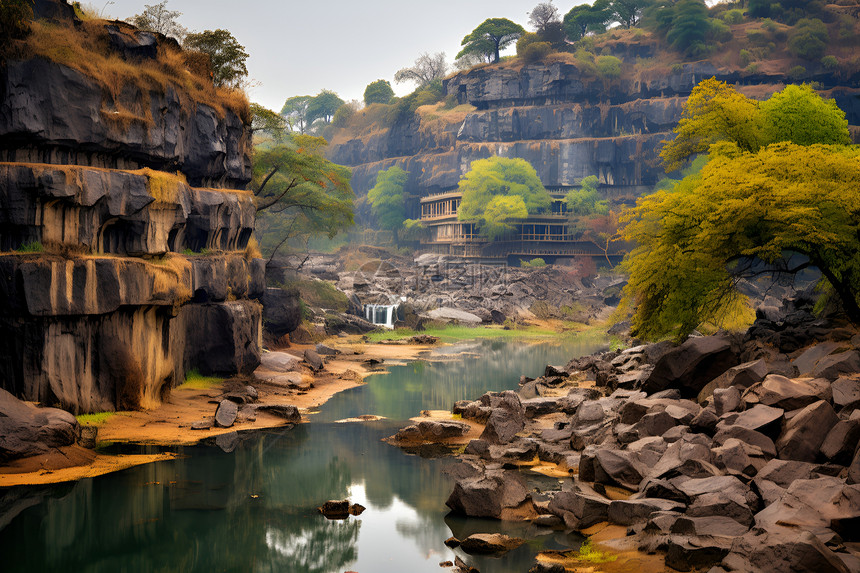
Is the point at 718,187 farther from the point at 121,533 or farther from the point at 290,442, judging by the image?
the point at 121,533

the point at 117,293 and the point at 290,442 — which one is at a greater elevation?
the point at 117,293

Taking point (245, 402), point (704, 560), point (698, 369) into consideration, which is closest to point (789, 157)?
point (698, 369)

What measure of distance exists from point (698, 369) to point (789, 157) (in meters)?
5.70

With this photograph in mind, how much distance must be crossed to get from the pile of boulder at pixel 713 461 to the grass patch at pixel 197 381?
10539 mm

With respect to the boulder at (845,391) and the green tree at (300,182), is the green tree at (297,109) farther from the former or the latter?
the boulder at (845,391)

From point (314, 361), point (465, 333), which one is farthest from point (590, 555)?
point (465, 333)

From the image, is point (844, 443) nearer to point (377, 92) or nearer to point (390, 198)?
point (390, 198)

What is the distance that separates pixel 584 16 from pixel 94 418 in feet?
293

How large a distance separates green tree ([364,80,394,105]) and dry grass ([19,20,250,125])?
8760cm

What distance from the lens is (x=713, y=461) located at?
40.2ft

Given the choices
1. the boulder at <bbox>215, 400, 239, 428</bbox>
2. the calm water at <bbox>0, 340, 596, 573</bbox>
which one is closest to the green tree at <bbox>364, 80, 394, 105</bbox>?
the boulder at <bbox>215, 400, 239, 428</bbox>

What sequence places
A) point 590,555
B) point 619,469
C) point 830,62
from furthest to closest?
point 830,62, point 619,469, point 590,555

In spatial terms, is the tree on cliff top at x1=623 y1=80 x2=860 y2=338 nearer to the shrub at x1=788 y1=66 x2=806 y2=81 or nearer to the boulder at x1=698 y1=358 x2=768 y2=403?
the boulder at x1=698 y1=358 x2=768 y2=403

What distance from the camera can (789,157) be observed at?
17.8m
